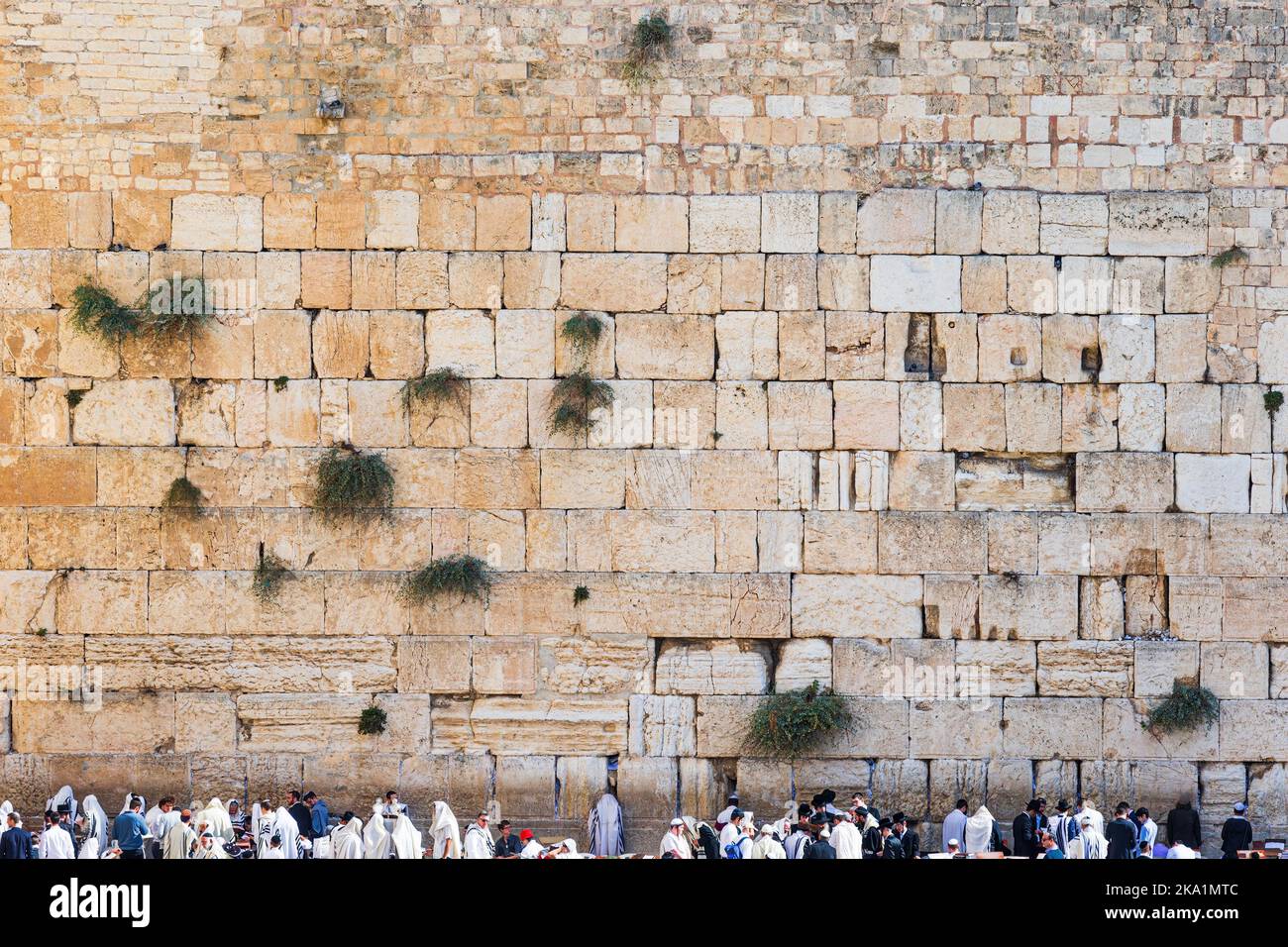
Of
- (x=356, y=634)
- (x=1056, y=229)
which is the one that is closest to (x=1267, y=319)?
(x=1056, y=229)

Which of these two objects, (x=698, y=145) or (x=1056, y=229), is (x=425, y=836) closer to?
(x=698, y=145)

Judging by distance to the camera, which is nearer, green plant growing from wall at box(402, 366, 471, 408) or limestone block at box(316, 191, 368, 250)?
green plant growing from wall at box(402, 366, 471, 408)

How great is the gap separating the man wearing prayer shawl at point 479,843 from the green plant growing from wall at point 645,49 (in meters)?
5.59

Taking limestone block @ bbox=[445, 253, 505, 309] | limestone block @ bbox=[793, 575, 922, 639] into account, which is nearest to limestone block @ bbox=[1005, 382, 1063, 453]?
limestone block @ bbox=[793, 575, 922, 639]

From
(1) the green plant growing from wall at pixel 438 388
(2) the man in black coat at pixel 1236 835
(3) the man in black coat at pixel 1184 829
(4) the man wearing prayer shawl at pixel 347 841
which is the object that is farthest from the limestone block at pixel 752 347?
(2) the man in black coat at pixel 1236 835

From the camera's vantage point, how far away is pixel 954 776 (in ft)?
31.7

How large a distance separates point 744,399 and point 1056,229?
270 cm

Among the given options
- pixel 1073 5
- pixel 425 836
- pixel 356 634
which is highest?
pixel 1073 5

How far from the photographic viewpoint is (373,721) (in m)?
9.67

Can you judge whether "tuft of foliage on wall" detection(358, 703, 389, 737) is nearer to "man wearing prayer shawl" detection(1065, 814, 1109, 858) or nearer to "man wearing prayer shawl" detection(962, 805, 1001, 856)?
"man wearing prayer shawl" detection(962, 805, 1001, 856)

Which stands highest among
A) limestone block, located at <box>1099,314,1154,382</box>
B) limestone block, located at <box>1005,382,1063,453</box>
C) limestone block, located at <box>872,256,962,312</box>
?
limestone block, located at <box>872,256,962,312</box>

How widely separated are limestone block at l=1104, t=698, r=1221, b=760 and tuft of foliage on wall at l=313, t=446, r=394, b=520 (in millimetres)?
5705

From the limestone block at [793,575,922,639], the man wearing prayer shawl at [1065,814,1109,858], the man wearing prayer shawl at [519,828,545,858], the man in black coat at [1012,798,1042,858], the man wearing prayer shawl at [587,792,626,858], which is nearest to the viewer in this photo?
the man wearing prayer shawl at [519,828,545,858]

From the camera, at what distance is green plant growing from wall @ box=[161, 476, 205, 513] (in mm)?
9672
